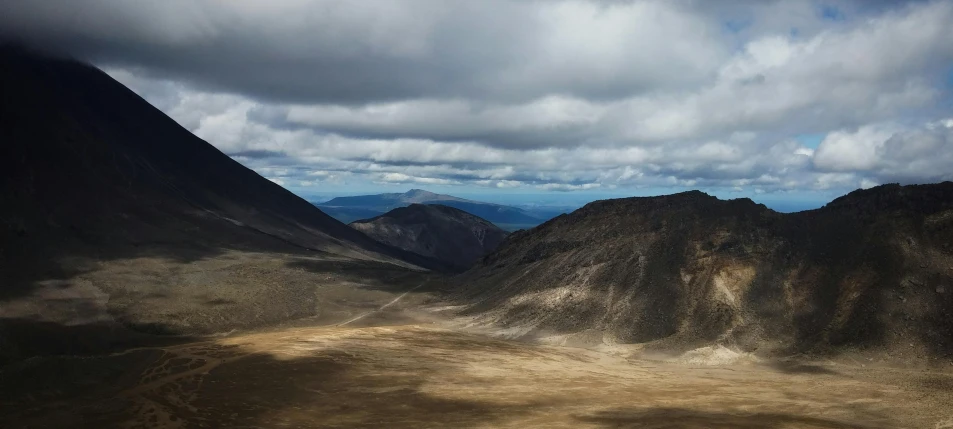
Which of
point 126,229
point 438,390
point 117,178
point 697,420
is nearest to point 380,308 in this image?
point 438,390

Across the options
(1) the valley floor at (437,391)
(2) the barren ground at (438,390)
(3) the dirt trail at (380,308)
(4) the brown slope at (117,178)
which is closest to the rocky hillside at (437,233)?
(4) the brown slope at (117,178)

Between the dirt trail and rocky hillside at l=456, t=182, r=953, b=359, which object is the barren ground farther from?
the dirt trail

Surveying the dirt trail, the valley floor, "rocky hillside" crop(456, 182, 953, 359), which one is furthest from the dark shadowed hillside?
"rocky hillside" crop(456, 182, 953, 359)

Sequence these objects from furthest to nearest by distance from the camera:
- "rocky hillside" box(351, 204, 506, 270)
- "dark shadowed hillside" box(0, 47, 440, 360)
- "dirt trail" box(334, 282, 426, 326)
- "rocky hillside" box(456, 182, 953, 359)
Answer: "rocky hillside" box(351, 204, 506, 270)
"dirt trail" box(334, 282, 426, 326)
"dark shadowed hillside" box(0, 47, 440, 360)
"rocky hillside" box(456, 182, 953, 359)

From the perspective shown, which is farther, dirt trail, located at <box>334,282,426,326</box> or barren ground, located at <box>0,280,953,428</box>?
dirt trail, located at <box>334,282,426,326</box>

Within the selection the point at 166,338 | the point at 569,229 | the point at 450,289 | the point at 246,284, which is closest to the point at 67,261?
the point at 246,284

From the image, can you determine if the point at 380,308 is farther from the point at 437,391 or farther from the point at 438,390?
the point at 437,391
